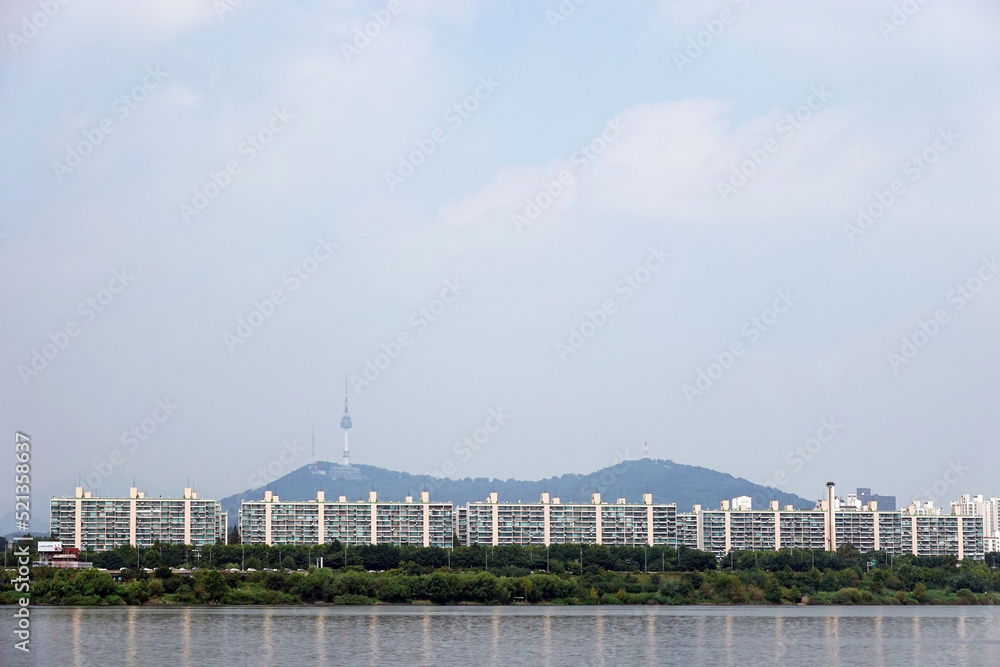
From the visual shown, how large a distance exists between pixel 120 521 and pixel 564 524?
3553cm

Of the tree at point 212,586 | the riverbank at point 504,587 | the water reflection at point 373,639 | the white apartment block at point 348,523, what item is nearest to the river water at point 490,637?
the water reflection at point 373,639

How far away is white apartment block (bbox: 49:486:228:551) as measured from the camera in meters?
99.6

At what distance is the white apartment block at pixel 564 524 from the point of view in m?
104

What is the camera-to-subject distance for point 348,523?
10375 cm

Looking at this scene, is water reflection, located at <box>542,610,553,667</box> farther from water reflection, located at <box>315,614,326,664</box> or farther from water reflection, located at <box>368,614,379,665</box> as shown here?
water reflection, located at <box>315,614,326,664</box>

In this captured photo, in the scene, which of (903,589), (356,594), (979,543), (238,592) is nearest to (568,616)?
(356,594)

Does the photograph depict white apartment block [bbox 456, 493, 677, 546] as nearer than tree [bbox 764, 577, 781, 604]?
No

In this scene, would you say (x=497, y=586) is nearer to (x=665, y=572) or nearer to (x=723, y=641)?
(x=665, y=572)

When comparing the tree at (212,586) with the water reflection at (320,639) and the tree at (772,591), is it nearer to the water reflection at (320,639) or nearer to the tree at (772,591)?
the water reflection at (320,639)

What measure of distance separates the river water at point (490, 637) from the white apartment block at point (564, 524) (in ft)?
125

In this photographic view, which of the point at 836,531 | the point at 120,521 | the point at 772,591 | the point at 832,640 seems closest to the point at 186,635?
the point at 832,640

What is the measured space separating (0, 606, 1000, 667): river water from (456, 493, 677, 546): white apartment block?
3796 cm

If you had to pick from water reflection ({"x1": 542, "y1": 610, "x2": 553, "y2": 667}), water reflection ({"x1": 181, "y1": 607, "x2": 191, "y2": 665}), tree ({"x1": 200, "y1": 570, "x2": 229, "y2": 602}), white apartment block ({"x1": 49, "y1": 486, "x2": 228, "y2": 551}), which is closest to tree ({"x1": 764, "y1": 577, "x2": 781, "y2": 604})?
water reflection ({"x1": 542, "y1": 610, "x2": 553, "y2": 667})

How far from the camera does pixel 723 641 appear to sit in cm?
4778
